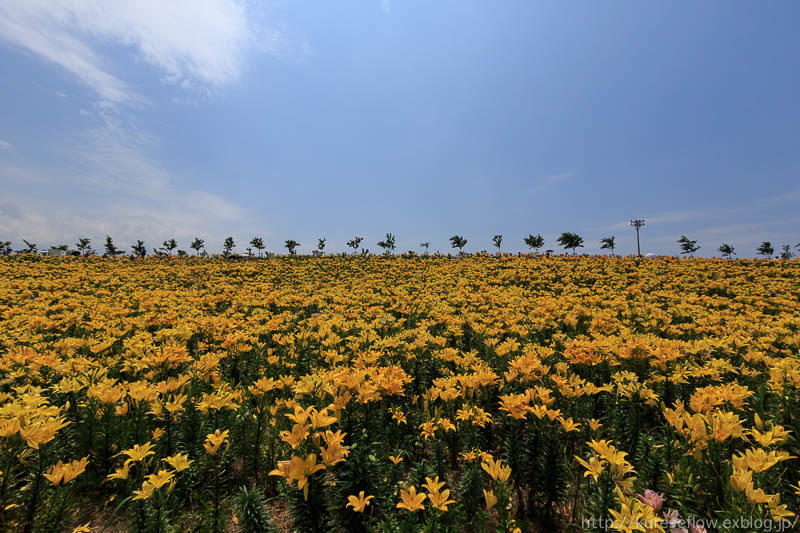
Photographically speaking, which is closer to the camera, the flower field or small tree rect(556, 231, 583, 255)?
Result: the flower field

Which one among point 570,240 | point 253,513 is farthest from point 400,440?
point 570,240

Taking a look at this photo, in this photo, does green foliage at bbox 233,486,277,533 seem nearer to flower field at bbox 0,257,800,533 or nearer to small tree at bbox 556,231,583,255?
flower field at bbox 0,257,800,533

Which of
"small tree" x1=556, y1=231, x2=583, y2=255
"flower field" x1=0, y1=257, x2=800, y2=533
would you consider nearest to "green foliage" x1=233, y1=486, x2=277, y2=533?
"flower field" x1=0, y1=257, x2=800, y2=533

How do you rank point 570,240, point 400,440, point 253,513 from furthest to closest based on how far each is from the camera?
point 570,240
point 400,440
point 253,513

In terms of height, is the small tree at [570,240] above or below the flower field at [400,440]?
above

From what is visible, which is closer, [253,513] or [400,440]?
[253,513]

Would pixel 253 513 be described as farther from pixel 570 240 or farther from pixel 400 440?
pixel 570 240

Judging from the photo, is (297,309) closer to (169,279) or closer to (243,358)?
(243,358)

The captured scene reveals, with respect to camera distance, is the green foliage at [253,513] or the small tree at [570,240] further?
the small tree at [570,240]

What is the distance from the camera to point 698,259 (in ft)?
60.2

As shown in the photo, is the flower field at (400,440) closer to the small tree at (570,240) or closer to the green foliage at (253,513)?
the green foliage at (253,513)

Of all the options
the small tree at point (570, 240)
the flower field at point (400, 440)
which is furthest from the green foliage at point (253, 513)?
the small tree at point (570, 240)

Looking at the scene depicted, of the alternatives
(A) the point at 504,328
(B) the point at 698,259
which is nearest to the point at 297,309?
(A) the point at 504,328

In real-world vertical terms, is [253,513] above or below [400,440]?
above
